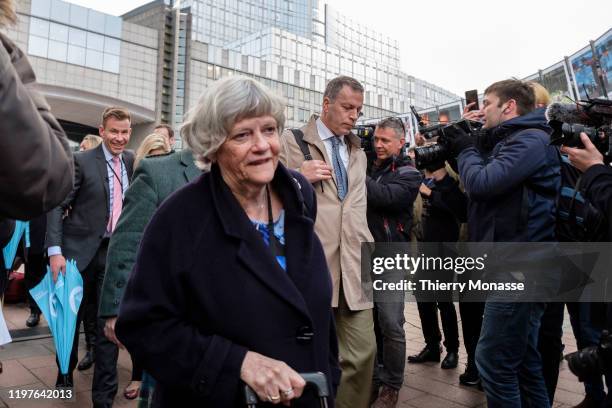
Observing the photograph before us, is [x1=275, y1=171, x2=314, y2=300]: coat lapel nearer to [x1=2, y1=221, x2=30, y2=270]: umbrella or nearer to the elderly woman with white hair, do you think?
the elderly woman with white hair

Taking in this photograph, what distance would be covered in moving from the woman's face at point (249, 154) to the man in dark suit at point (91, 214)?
240 centimetres

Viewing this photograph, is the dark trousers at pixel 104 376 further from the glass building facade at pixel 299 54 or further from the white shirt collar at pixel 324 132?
the glass building facade at pixel 299 54

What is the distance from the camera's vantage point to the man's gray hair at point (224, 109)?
164 cm

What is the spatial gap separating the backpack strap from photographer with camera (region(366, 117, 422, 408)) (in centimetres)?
75

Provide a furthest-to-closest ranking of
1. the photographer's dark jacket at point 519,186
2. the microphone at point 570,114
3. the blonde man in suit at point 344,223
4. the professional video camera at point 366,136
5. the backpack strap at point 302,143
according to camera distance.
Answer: the professional video camera at point 366,136, the backpack strap at point 302,143, the blonde man in suit at point 344,223, the photographer's dark jacket at point 519,186, the microphone at point 570,114

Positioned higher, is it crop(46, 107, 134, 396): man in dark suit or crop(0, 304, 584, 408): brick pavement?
crop(46, 107, 134, 396): man in dark suit

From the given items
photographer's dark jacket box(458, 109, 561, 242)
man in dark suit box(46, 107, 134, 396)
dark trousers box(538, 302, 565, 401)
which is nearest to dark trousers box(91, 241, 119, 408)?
man in dark suit box(46, 107, 134, 396)

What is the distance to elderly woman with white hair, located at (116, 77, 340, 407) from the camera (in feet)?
4.68

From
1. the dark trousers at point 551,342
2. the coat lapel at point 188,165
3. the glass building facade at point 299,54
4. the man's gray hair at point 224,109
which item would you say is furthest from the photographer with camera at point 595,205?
the glass building facade at point 299,54

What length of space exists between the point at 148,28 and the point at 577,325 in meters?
37.2

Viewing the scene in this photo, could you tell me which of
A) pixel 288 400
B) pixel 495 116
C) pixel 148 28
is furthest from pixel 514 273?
pixel 148 28

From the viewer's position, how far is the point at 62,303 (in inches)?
135

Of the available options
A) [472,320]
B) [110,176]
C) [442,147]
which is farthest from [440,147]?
[110,176]

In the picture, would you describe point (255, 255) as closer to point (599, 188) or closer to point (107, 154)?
point (599, 188)
